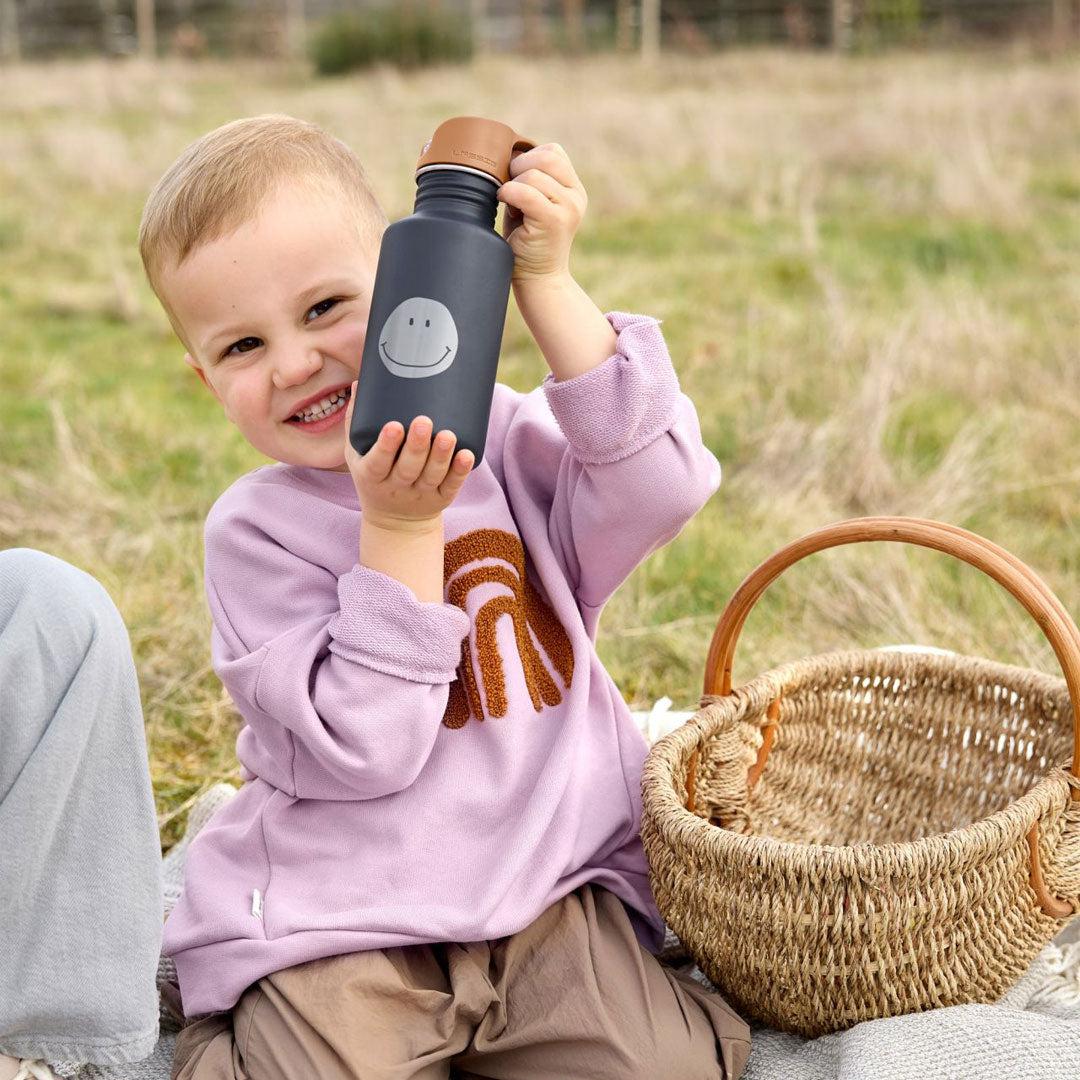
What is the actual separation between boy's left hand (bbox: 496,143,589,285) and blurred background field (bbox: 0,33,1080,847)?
124cm

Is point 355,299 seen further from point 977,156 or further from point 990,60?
point 990,60

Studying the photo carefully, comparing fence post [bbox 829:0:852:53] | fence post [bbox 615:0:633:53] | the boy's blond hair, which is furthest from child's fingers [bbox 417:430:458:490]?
fence post [bbox 615:0:633:53]

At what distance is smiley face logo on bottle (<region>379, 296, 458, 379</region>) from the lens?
53.4 inches

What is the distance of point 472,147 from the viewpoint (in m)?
1.42

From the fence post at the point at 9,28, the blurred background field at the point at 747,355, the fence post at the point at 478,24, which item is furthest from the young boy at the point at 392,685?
the fence post at the point at 9,28

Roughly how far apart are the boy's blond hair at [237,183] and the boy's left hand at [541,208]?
0.22m

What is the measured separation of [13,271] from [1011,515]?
4.66 m

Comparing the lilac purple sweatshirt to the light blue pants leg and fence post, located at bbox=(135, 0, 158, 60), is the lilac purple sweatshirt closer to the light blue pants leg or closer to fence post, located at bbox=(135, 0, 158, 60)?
the light blue pants leg

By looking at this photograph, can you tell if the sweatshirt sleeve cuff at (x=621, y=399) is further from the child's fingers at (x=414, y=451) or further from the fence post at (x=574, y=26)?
the fence post at (x=574, y=26)

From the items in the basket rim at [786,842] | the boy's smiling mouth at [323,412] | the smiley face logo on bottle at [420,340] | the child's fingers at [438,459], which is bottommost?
the basket rim at [786,842]

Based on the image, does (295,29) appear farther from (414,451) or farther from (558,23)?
(414,451)

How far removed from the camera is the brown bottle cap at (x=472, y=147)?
1.41 m

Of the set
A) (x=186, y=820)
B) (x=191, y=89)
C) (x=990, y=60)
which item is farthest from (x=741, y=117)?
(x=186, y=820)

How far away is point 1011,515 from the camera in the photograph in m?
3.44
